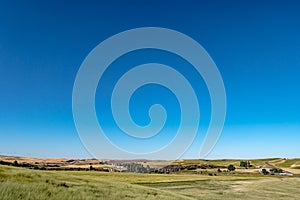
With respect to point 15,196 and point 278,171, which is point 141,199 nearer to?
point 15,196

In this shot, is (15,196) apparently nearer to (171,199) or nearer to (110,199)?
(110,199)

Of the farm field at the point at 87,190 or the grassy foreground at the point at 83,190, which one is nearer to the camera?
the grassy foreground at the point at 83,190

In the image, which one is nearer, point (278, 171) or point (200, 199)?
point (200, 199)

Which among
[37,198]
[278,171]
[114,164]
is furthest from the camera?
[278,171]

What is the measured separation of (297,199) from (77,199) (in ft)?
106

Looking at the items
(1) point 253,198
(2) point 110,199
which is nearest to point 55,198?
(2) point 110,199

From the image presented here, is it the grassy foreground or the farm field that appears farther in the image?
the farm field

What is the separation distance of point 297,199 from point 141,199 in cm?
2656

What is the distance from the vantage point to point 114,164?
127562mm

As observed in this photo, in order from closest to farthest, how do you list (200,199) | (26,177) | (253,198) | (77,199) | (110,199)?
(77,199) → (110,199) → (26,177) → (200,199) → (253,198)

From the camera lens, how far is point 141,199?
18141 mm

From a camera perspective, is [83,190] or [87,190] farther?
[87,190]

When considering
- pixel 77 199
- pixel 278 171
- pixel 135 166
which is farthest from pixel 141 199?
pixel 278 171

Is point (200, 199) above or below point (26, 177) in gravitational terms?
below
